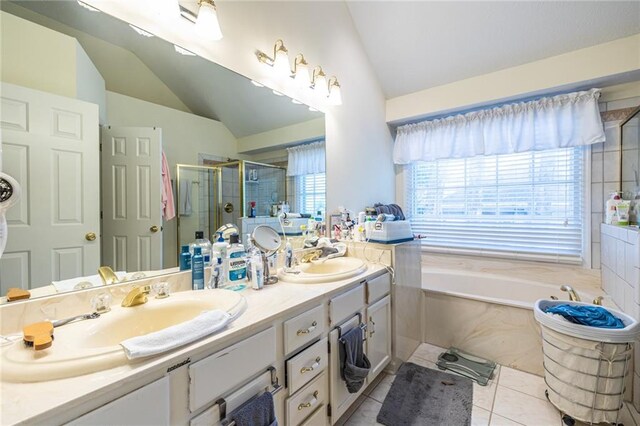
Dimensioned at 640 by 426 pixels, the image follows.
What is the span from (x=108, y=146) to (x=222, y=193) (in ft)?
1.83

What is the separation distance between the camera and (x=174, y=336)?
0.76 m

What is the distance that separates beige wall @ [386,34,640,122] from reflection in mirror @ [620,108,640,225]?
41cm

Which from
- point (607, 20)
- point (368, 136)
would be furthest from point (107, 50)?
point (607, 20)

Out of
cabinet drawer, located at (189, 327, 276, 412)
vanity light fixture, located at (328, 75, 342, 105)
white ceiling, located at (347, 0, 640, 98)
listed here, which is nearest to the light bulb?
vanity light fixture, located at (328, 75, 342, 105)

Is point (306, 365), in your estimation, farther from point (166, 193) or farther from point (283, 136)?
point (283, 136)

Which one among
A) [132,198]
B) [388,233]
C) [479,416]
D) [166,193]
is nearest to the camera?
[132,198]

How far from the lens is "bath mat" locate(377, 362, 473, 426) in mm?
1505

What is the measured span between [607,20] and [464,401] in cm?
279

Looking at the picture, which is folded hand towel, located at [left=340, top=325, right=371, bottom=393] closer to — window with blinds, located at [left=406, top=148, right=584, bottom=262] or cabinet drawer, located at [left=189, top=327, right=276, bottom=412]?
cabinet drawer, located at [left=189, top=327, right=276, bottom=412]

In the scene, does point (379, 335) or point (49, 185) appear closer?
point (49, 185)

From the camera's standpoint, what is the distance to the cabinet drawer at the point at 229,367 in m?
0.78

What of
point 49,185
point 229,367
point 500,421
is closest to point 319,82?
point 49,185

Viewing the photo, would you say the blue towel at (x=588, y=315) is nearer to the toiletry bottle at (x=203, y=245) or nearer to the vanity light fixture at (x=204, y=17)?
the toiletry bottle at (x=203, y=245)

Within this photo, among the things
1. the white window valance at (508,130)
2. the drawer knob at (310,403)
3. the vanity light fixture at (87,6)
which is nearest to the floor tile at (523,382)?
the drawer knob at (310,403)
